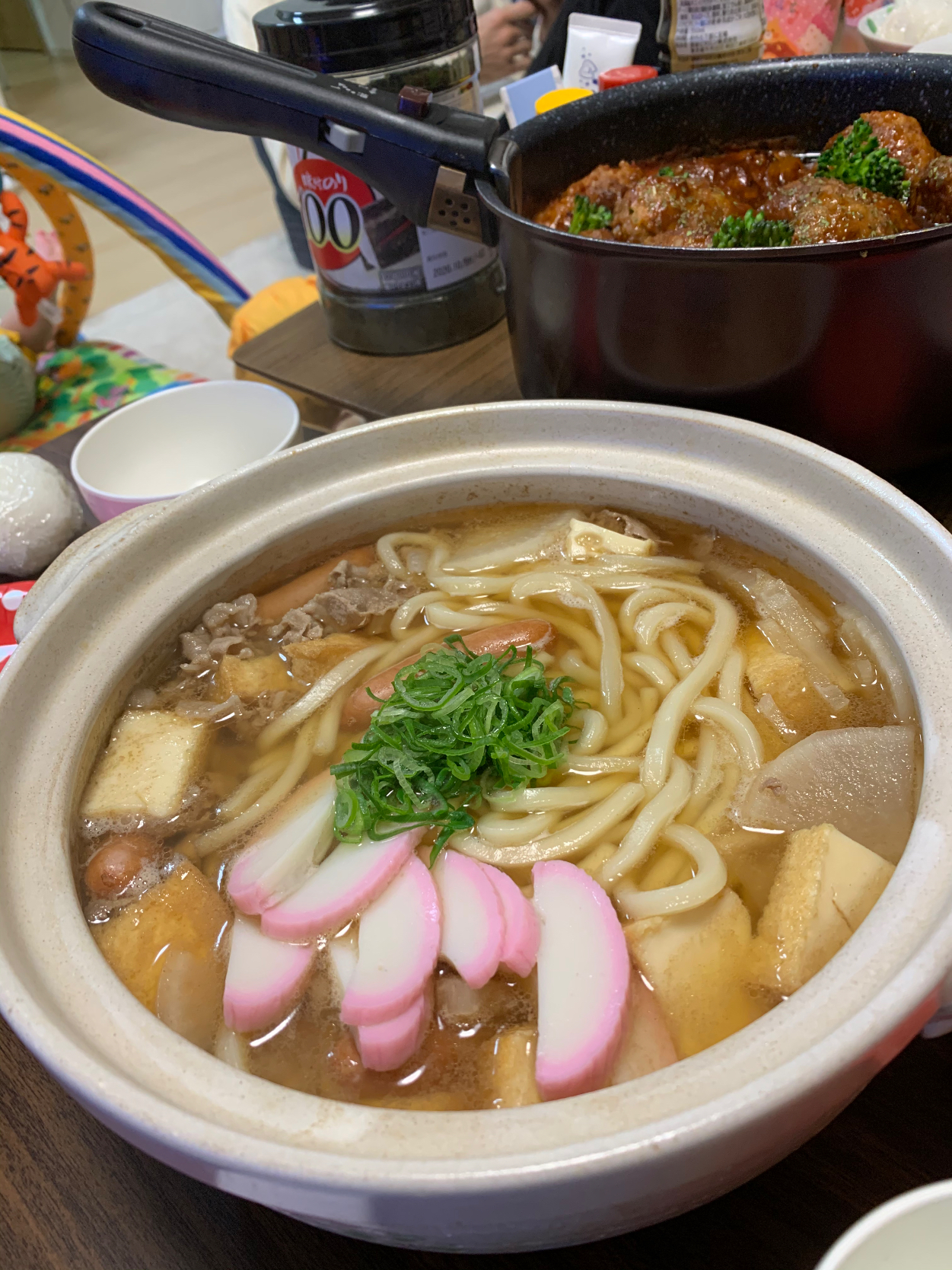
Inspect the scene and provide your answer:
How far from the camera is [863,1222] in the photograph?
27.9 inches

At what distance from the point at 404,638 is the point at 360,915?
0.59m

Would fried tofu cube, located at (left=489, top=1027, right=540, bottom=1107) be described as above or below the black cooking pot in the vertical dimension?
below

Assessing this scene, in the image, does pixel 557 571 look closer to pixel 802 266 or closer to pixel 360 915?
pixel 802 266

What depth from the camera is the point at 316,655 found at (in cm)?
153

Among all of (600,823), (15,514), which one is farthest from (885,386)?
(15,514)

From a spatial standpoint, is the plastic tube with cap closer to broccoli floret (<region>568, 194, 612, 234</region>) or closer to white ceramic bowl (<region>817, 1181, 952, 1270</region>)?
broccoli floret (<region>568, 194, 612, 234</region>)

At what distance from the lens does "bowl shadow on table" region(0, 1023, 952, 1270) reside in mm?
928

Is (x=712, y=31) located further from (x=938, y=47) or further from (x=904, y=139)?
(x=904, y=139)

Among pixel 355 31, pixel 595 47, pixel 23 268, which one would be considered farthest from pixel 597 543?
pixel 23 268

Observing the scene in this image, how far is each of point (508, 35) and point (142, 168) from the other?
5.41m

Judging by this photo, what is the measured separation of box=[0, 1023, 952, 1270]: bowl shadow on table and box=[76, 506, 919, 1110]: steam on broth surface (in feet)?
0.57

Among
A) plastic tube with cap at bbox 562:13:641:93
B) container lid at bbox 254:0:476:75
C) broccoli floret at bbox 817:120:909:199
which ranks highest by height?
container lid at bbox 254:0:476:75

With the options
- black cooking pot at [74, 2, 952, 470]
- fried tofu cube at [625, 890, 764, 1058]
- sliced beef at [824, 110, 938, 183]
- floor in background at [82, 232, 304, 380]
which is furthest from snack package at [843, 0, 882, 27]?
floor in background at [82, 232, 304, 380]

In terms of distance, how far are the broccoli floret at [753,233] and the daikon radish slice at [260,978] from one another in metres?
1.40
